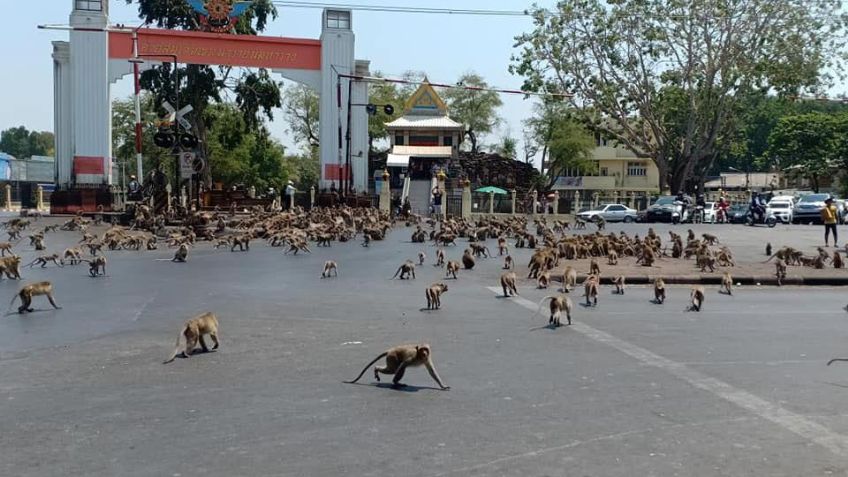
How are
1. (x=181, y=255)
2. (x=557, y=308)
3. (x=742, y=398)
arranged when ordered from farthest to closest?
(x=181, y=255)
(x=557, y=308)
(x=742, y=398)

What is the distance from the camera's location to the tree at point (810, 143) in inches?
2904

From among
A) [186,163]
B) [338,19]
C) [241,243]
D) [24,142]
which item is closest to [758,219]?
[338,19]

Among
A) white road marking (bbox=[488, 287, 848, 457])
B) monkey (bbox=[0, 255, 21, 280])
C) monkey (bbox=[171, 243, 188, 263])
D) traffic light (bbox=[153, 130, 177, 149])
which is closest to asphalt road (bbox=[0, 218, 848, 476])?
white road marking (bbox=[488, 287, 848, 457])

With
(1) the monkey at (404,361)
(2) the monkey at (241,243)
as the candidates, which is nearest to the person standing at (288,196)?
(2) the monkey at (241,243)

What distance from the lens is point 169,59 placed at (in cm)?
4459

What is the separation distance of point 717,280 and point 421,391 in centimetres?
1294

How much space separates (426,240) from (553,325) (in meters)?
17.8

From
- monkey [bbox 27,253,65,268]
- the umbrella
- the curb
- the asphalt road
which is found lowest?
the asphalt road

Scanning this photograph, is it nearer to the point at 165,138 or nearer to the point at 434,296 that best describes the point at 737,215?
the point at 165,138

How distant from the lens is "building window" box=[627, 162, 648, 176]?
305ft

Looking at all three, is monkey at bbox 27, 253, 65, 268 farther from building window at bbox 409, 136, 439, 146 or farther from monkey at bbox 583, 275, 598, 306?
building window at bbox 409, 136, 439, 146

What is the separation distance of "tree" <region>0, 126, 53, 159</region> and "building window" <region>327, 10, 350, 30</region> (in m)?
111

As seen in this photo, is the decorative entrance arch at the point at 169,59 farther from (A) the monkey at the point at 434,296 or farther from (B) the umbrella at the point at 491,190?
(A) the monkey at the point at 434,296

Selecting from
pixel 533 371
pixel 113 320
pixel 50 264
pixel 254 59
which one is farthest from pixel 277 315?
pixel 254 59
